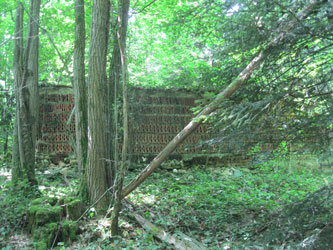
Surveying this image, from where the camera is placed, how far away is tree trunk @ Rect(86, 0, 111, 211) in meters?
5.38

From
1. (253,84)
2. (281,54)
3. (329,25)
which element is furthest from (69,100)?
(329,25)

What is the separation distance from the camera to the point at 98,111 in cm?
546

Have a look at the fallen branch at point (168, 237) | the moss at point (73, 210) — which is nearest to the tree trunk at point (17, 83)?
the moss at point (73, 210)

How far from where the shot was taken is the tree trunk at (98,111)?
538 cm

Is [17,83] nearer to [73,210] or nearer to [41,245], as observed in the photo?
[73,210]

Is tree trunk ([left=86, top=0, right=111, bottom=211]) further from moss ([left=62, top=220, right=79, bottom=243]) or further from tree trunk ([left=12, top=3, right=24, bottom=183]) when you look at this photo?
tree trunk ([left=12, top=3, right=24, bottom=183])

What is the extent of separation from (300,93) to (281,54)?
2.41 feet

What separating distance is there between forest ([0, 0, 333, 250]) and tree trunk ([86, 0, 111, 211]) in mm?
18

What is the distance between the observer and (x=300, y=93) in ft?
12.7

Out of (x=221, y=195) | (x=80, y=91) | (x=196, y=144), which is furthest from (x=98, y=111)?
(x=221, y=195)

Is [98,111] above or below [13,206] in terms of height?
above

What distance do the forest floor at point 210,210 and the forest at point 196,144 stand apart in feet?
0.09

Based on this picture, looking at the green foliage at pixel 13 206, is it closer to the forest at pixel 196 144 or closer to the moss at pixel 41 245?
the forest at pixel 196 144

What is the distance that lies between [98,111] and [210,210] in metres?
2.80
